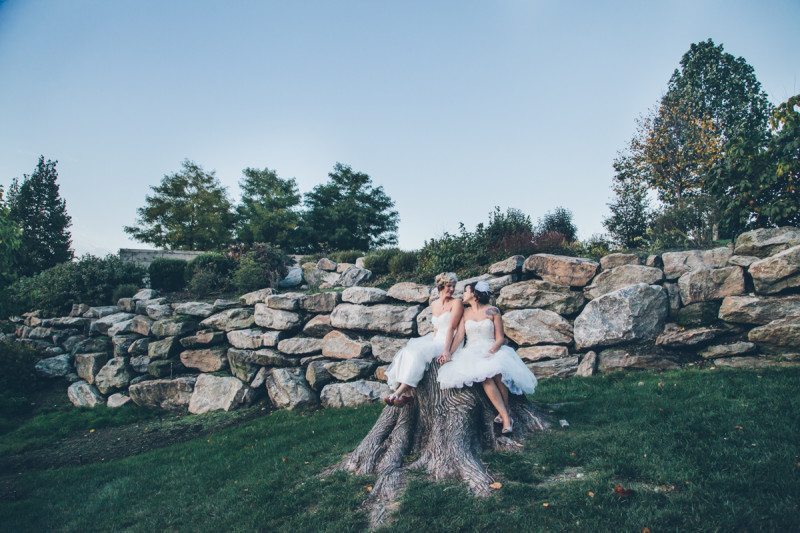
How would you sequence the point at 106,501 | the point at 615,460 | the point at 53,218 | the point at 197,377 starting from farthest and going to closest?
the point at 53,218, the point at 197,377, the point at 106,501, the point at 615,460

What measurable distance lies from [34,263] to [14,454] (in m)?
32.2

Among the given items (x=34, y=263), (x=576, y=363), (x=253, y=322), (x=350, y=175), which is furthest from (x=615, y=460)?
(x=34, y=263)

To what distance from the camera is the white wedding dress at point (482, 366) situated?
4887mm

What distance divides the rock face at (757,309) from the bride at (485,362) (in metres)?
4.71

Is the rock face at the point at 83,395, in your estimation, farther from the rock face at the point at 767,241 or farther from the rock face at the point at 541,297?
the rock face at the point at 767,241

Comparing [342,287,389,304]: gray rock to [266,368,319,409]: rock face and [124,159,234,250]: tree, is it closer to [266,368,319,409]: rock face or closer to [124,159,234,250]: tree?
[266,368,319,409]: rock face

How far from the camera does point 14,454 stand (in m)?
7.90

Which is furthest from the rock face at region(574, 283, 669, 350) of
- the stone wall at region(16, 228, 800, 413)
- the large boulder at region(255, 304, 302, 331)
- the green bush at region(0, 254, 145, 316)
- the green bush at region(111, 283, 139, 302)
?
the green bush at region(0, 254, 145, 316)

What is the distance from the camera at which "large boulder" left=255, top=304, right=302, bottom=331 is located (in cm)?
1003

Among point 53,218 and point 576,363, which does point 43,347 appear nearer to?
point 576,363

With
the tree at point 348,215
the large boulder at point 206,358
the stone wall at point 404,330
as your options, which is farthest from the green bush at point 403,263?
the tree at point 348,215

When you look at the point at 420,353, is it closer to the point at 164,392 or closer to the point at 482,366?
the point at 482,366

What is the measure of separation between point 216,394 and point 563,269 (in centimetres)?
802

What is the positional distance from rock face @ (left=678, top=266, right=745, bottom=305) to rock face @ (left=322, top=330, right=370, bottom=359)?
641cm
